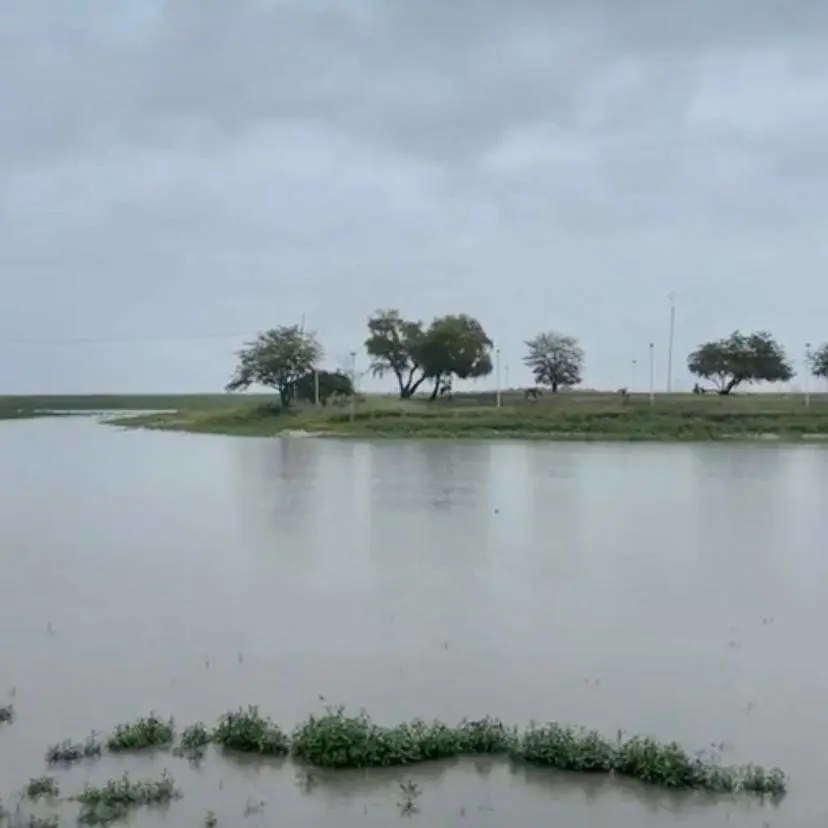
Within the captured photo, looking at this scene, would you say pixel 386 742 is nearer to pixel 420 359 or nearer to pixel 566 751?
pixel 566 751

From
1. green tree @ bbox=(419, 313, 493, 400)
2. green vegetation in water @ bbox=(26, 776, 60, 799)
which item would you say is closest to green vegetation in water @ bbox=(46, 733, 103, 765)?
green vegetation in water @ bbox=(26, 776, 60, 799)

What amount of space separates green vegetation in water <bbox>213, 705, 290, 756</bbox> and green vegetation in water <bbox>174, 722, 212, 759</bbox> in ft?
0.22

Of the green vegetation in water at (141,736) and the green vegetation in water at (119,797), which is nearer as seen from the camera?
the green vegetation in water at (119,797)

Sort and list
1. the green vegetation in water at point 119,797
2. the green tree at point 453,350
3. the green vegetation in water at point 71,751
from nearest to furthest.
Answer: the green vegetation in water at point 119,797 < the green vegetation in water at point 71,751 < the green tree at point 453,350

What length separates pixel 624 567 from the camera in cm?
1308

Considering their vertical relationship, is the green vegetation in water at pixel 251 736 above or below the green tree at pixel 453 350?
below

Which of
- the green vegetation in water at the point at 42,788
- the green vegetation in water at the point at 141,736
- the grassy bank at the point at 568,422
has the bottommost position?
the green vegetation in water at the point at 42,788

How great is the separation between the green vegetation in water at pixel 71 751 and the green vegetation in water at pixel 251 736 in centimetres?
70

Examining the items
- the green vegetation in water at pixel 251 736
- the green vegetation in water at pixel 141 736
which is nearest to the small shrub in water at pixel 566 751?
the green vegetation in water at pixel 251 736

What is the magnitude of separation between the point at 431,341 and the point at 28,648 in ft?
180

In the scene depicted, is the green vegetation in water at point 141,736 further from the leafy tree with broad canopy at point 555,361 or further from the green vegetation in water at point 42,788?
the leafy tree with broad canopy at point 555,361

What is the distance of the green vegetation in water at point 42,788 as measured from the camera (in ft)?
18.5

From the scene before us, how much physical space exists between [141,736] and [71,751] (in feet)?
1.33

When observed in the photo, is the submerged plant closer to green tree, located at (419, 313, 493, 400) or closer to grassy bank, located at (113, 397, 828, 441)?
grassy bank, located at (113, 397, 828, 441)
